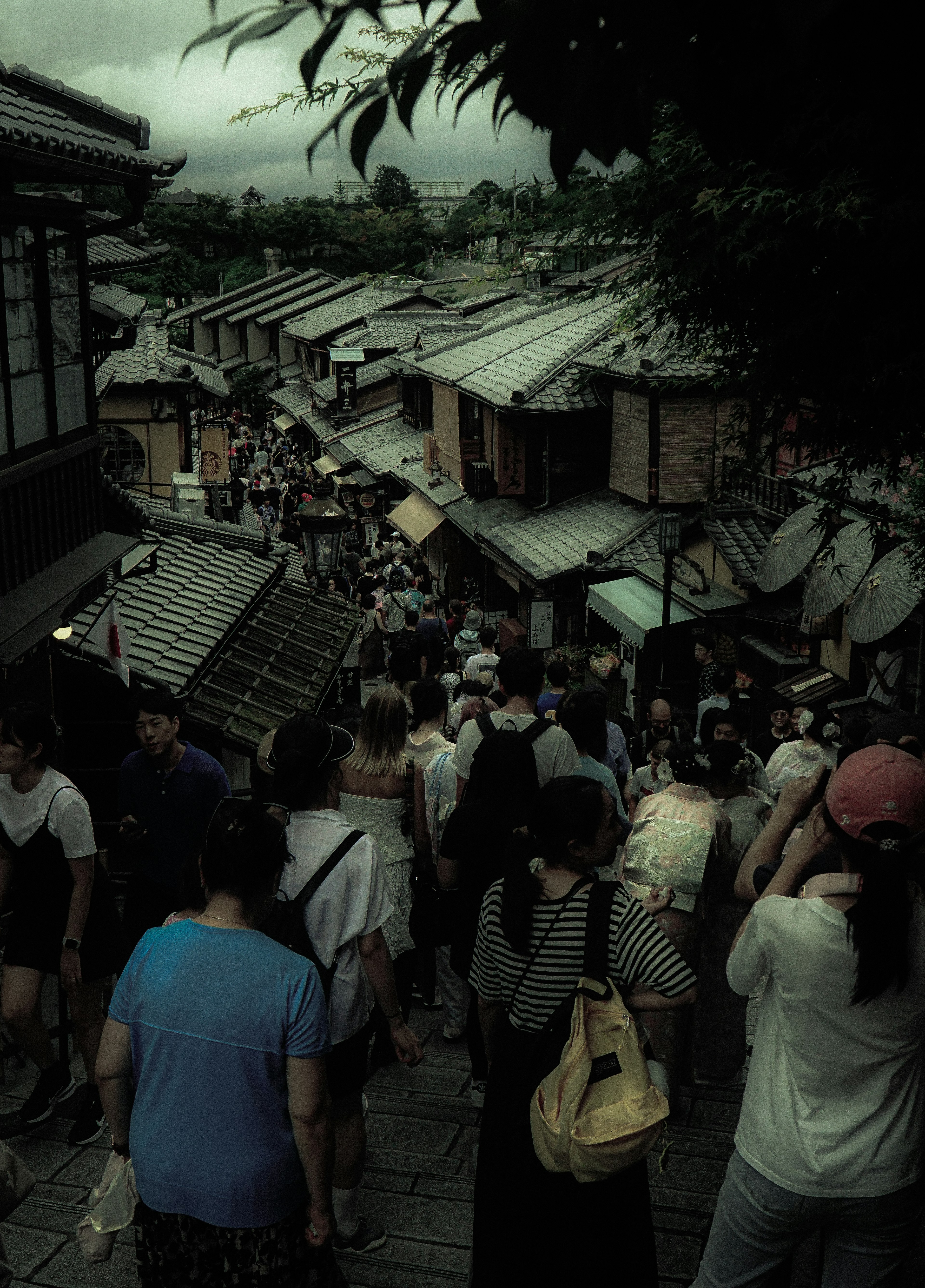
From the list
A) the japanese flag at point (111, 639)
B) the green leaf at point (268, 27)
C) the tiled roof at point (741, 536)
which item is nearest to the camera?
the green leaf at point (268, 27)

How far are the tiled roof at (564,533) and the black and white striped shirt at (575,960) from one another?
17.7 metres

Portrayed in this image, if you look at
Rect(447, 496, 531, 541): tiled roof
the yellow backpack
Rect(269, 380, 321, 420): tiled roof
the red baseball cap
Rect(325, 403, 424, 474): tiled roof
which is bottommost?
Rect(447, 496, 531, 541): tiled roof

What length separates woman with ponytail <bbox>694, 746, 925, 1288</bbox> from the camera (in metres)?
2.88

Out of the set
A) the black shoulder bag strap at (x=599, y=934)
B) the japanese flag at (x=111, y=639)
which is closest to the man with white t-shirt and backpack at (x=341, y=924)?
the black shoulder bag strap at (x=599, y=934)

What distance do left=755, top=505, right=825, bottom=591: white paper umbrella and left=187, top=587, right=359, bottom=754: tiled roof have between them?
5475mm

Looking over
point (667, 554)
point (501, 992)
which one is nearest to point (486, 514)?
point (667, 554)

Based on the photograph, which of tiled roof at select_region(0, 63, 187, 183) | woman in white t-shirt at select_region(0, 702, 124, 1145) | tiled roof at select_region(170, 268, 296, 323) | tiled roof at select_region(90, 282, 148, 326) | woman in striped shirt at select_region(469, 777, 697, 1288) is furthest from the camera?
tiled roof at select_region(170, 268, 296, 323)

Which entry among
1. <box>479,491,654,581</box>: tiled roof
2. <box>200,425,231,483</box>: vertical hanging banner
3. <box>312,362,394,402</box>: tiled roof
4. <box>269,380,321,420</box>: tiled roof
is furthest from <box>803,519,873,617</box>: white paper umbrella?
<box>269,380,321,420</box>: tiled roof

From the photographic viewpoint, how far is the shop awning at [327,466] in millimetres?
41719

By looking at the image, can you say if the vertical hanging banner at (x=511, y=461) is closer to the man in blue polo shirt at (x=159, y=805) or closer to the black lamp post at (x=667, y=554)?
the black lamp post at (x=667, y=554)

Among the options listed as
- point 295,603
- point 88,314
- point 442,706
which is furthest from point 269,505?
point 442,706

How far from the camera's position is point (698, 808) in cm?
496

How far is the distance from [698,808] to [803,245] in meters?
2.63

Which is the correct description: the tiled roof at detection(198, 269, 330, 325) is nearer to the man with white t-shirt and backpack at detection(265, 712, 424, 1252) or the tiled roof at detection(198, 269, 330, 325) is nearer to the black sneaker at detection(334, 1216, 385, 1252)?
the man with white t-shirt and backpack at detection(265, 712, 424, 1252)
